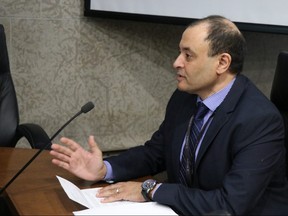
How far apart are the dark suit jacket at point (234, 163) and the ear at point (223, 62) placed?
2.4 inches

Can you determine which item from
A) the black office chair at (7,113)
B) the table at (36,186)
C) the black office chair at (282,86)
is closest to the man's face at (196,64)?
the black office chair at (282,86)

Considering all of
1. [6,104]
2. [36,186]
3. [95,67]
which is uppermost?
[95,67]

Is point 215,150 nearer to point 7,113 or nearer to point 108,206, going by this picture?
point 108,206

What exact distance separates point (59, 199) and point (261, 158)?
0.58 m

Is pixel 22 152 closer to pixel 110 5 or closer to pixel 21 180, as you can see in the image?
pixel 21 180

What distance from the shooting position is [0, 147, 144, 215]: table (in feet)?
3.79

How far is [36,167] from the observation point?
146 centimetres

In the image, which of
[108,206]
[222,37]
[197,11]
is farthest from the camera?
[197,11]

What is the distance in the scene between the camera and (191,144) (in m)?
1.36

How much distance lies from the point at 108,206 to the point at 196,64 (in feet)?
1.68

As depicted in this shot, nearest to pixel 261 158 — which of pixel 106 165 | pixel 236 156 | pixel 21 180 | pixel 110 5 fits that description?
pixel 236 156

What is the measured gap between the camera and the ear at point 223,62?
1.30m

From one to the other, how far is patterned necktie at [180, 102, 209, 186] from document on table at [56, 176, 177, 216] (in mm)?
193

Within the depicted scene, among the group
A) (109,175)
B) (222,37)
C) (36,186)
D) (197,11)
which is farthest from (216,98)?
(197,11)
